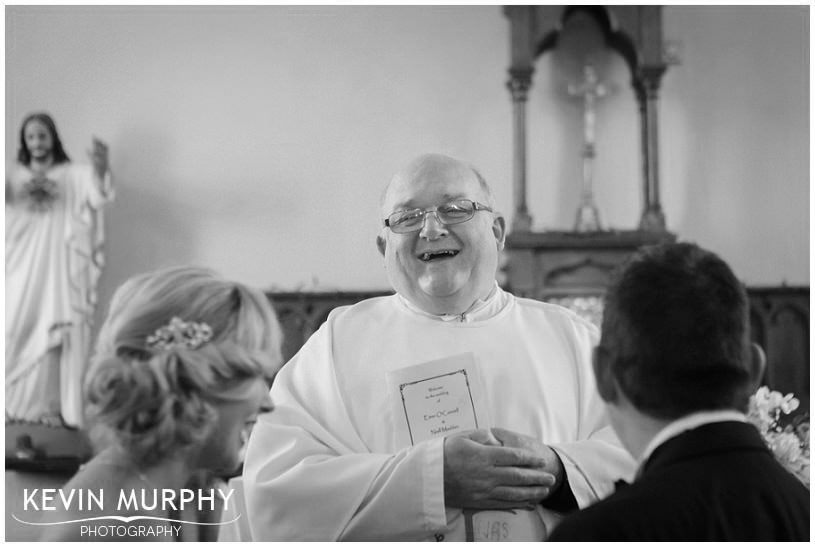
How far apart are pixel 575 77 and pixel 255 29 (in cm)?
263

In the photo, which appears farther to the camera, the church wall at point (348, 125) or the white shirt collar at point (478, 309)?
the church wall at point (348, 125)

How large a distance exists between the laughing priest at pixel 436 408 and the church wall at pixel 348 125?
485 centimetres

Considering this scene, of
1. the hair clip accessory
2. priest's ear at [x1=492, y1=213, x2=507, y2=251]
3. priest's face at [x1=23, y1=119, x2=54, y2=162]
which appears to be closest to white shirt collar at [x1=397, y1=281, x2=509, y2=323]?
priest's ear at [x1=492, y1=213, x2=507, y2=251]

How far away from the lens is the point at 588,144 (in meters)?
7.84

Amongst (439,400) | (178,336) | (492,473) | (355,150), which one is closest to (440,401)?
(439,400)

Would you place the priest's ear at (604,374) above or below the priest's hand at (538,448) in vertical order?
above

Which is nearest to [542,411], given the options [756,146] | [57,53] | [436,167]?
[436,167]

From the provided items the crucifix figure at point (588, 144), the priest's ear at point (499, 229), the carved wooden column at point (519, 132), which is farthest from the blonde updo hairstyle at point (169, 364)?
the crucifix figure at point (588, 144)

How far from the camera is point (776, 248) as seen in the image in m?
7.98

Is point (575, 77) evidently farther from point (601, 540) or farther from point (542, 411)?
point (601, 540)

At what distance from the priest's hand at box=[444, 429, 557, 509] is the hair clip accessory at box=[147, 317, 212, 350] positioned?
0.85 metres

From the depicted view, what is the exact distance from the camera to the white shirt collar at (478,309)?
3.18 m

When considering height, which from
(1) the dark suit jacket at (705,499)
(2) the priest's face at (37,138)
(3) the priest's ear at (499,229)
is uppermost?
(2) the priest's face at (37,138)

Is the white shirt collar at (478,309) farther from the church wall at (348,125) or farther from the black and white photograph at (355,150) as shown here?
the church wall at (348,125)
